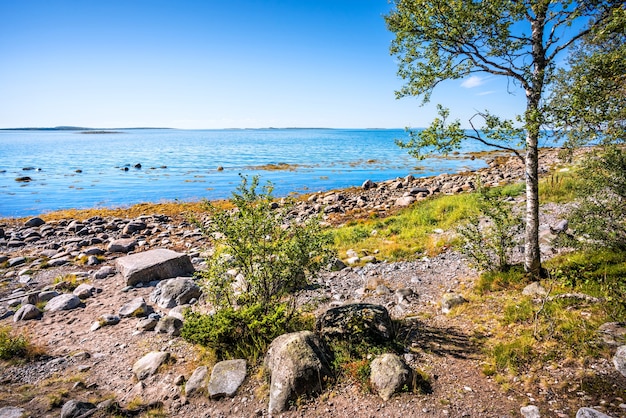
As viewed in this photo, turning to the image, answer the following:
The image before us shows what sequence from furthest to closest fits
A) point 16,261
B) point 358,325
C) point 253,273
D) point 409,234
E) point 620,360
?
point 16,261 < point 409,234 < point 253,273 < point 358,325 < point 620,360

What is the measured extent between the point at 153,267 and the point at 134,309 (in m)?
2.99

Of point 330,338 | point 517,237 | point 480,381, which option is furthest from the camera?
point 517,237

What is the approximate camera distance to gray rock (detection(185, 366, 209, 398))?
21.2 feet

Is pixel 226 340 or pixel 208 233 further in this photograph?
pixel 208 233

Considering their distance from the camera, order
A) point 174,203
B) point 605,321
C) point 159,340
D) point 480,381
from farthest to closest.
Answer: point 174,203
point 159,340
point 605,321
point 480,381

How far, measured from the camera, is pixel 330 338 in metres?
7.06

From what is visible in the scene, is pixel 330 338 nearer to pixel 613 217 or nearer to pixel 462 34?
pixel 462 34

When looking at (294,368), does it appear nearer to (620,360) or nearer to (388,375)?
(388,375)

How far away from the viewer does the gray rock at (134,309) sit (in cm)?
1040

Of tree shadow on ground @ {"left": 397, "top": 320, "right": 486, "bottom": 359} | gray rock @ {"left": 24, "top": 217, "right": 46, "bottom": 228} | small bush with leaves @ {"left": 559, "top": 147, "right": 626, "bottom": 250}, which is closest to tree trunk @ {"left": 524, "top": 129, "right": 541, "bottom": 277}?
small bush with leaves @ {"left": 559, "top": 147, "right": 626, "bottom": 250}

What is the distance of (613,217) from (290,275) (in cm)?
898

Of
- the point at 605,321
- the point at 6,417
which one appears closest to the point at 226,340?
the point at 6,417

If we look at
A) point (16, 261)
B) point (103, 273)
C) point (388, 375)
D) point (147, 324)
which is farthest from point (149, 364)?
point (16, 261)

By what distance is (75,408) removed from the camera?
19.6ft
